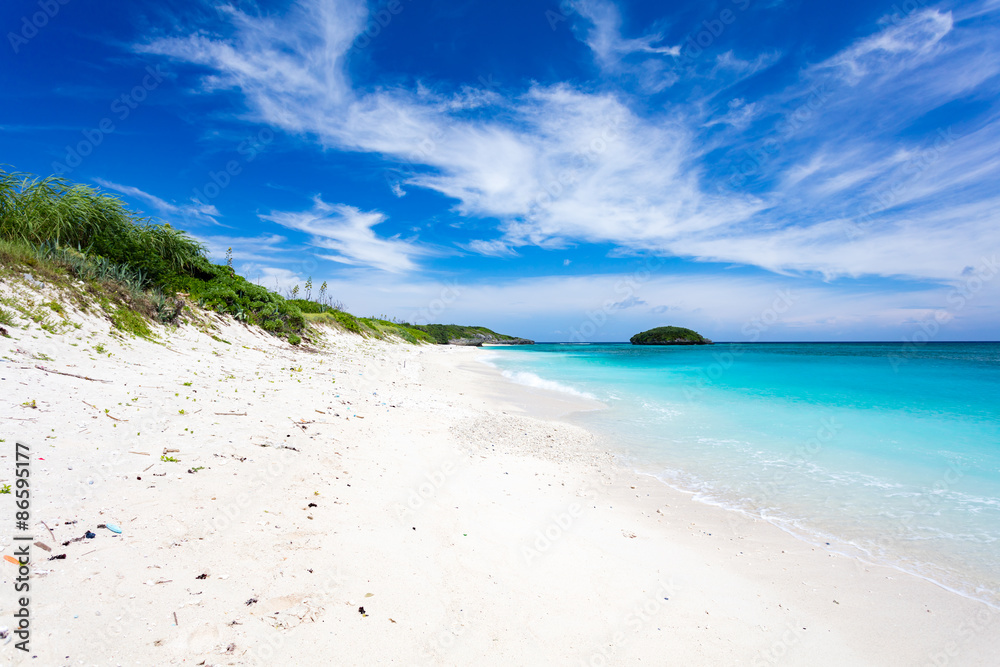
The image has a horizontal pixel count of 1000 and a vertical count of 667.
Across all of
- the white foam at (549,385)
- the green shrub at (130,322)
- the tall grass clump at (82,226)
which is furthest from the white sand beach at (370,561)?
the white foam at (549,385)

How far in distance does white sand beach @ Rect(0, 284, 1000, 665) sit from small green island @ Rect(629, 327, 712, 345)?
117977 mm

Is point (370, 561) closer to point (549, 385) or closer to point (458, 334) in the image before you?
point (549, 385)

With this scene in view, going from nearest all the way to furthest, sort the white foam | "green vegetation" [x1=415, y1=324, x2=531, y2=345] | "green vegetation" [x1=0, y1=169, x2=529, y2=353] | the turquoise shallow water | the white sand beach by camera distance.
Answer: the white sand beach
the turquoise shallow water
"green vegetation" [x1=0, y1=169, x2=529, y2=353]
the white foam
"green vegetation" [x1=415, y1=324, x2=531, y2=345]

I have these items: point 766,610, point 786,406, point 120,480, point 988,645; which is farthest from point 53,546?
point 786,406

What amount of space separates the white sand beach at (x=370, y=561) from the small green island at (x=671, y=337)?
11798 centimetres

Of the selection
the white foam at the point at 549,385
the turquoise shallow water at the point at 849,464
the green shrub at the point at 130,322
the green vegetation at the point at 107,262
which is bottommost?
the turquoise shallow water at the point at 849,464

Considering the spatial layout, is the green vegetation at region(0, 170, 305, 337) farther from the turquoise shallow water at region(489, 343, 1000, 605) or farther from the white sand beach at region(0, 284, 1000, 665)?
the turquoise shallow water at region(489, 343, 1000, 605)

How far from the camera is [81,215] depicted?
449 inches

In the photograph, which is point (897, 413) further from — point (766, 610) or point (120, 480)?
point (120, 480)

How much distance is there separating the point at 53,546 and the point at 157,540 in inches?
21.8

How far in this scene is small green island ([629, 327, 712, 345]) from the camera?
11294 centimetres

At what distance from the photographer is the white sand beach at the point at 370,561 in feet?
8.18

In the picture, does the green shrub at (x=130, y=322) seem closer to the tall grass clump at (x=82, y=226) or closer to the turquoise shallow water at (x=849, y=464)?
the tall grass clump at (x=82, y=226)

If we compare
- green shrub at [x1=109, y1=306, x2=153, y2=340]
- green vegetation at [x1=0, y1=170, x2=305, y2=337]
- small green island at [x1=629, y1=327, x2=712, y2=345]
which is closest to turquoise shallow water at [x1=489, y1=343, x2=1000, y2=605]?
green shrub at [x1=109, y1=306, x2=153, y2=340]
